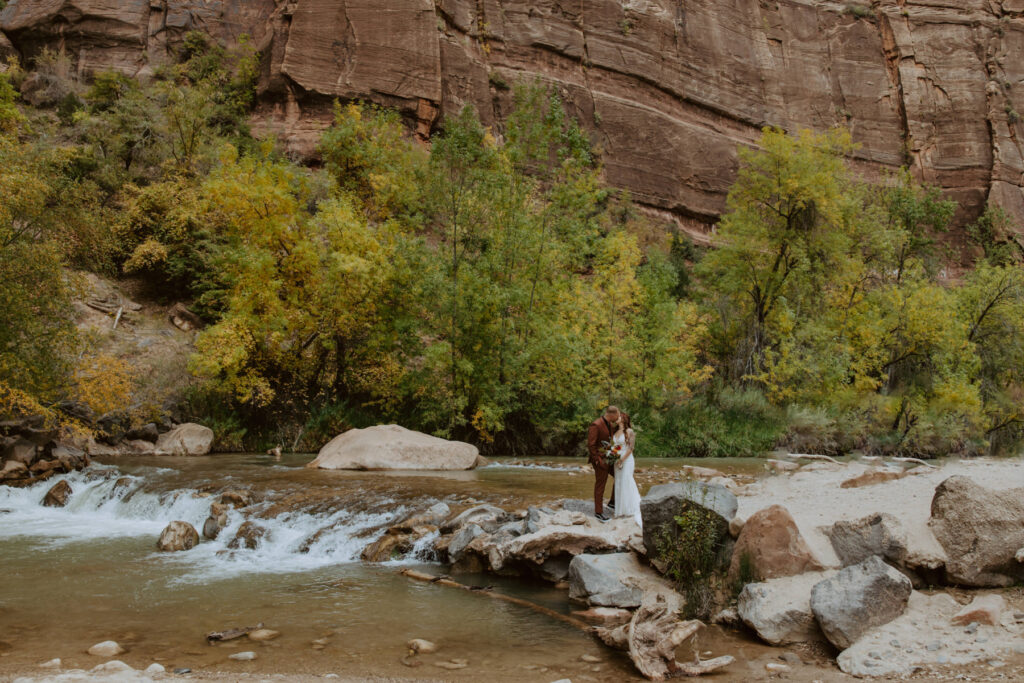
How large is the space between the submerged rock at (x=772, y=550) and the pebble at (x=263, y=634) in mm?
4452

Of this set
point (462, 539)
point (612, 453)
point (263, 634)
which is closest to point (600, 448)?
point (612, 453)

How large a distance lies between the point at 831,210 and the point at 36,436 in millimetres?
25992

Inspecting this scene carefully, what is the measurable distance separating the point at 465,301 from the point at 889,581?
48.5 ft

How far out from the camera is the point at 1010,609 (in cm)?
566

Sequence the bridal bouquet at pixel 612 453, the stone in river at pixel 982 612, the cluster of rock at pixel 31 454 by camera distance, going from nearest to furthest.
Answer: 1. the stone in river at pixel 982 612
2. the bridal bouquet at pixel 612 453
3. the cluster of rock at pixel 31 454

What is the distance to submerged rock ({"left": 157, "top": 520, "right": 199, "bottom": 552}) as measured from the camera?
9.62 metres

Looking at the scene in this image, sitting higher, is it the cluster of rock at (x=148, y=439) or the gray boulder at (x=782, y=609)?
the gray boulder at (x=782, y=609)

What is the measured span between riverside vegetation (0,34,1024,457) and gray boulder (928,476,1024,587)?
13.3 meters

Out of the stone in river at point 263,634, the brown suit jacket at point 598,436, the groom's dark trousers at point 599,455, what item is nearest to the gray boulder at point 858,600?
the groom's dark trousers at point 599,455

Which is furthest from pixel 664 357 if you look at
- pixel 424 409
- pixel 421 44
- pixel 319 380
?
pixel 421 44

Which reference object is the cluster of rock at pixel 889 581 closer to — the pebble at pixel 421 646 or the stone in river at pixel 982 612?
the stone in river at pixel 982 612

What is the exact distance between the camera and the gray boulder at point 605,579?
6.97 metres

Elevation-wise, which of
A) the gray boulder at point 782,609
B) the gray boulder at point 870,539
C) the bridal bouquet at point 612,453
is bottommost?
the gray boulder at point 782,609

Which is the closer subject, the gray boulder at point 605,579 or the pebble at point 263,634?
the pebble at point 263,634
